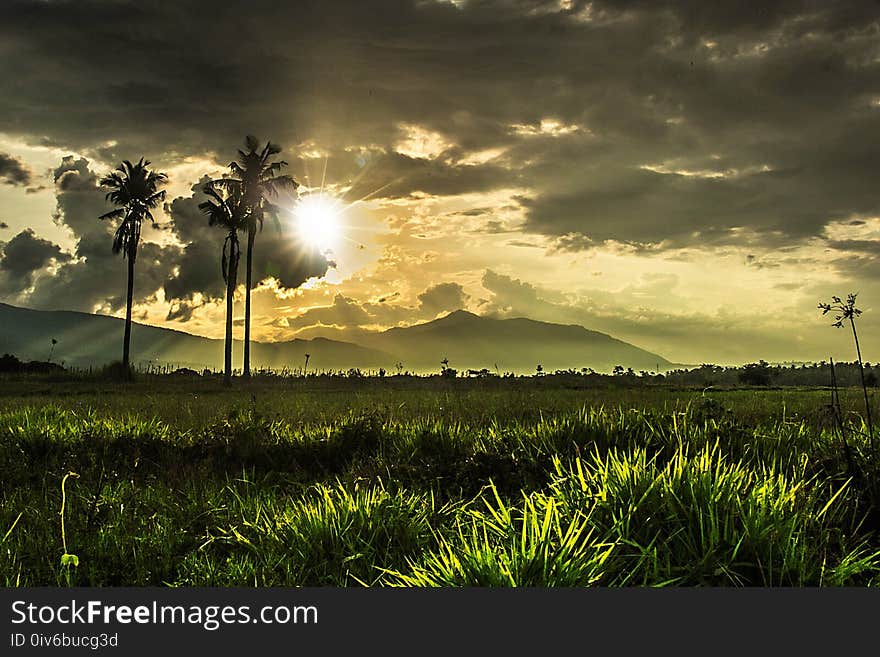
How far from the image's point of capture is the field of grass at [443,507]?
A: 418 cm

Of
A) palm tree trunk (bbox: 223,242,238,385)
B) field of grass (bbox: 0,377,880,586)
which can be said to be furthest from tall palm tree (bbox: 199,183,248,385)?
field of grass (bbox: 0,377,880,586)

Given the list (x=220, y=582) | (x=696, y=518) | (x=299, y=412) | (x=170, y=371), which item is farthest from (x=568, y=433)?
(x=170, y=371)

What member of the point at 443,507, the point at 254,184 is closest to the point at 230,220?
the point at 254,184

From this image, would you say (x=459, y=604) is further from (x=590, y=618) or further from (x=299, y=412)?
(x=299, y=412)

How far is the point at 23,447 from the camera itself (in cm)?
1074

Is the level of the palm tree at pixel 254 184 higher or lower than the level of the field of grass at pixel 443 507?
higher

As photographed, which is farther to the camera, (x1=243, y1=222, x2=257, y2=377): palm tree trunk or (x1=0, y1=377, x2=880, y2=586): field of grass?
(x1=243, y1=222, x2=257, y2=377): palm tree trunk

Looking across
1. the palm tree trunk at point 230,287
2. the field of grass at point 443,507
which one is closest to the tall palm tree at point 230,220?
the palm tree trunk at point 230,287

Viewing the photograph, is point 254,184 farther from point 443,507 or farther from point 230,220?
point 443,507

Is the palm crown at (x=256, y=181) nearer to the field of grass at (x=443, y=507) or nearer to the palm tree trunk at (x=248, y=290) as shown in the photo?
the palm tree trunk at (x=248, y=290)

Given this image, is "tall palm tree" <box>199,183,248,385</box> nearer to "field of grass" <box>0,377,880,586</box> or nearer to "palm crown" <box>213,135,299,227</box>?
"palm crown" <box>213,135,299,227</box>

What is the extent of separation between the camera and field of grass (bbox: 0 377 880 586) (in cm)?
418

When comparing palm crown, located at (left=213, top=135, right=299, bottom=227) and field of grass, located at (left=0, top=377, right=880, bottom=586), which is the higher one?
palm crown, located at (left=213, top=135, right=299, bottom=227)

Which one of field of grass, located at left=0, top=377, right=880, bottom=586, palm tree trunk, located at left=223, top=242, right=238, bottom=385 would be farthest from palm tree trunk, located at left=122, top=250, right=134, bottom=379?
field of grass, located at left=0, top=377, right=880, bottom=586
